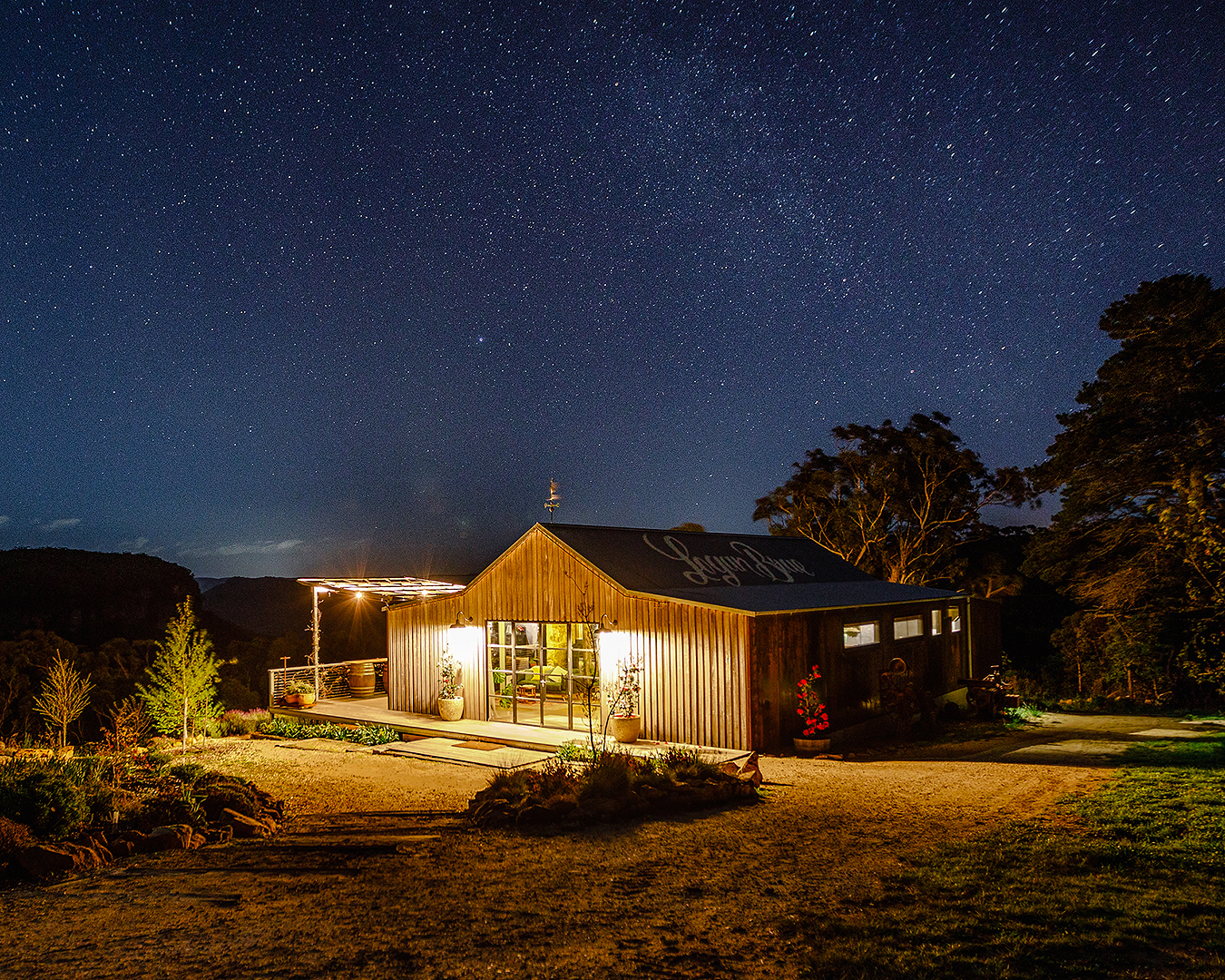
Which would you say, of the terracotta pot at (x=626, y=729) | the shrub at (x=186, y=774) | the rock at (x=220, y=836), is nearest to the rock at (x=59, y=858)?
the rock at (x=220, y=836)

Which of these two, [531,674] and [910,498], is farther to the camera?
[910,498]

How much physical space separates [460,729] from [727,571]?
6.09m

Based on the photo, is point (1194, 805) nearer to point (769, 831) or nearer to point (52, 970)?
point (769, 831)

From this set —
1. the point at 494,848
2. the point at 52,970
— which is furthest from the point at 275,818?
the point at 52,970

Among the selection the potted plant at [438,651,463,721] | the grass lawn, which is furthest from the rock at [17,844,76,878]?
the potted plant at [438,651,463,721]

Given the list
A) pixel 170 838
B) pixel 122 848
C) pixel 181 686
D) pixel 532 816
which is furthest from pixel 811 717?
pixel 181 686

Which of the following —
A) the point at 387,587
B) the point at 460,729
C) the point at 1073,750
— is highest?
the point at 387,587

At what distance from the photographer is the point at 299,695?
19031mm

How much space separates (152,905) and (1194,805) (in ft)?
30.3

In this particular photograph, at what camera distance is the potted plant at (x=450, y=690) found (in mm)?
16766

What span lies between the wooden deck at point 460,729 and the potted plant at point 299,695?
0.13 metres

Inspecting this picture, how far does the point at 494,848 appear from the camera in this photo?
25.2ft

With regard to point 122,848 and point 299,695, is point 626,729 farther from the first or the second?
point 299,695

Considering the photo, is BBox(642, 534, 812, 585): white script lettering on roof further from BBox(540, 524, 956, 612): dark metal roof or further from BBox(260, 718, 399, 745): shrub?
BBox(260, 718, 399, 745): shrub
